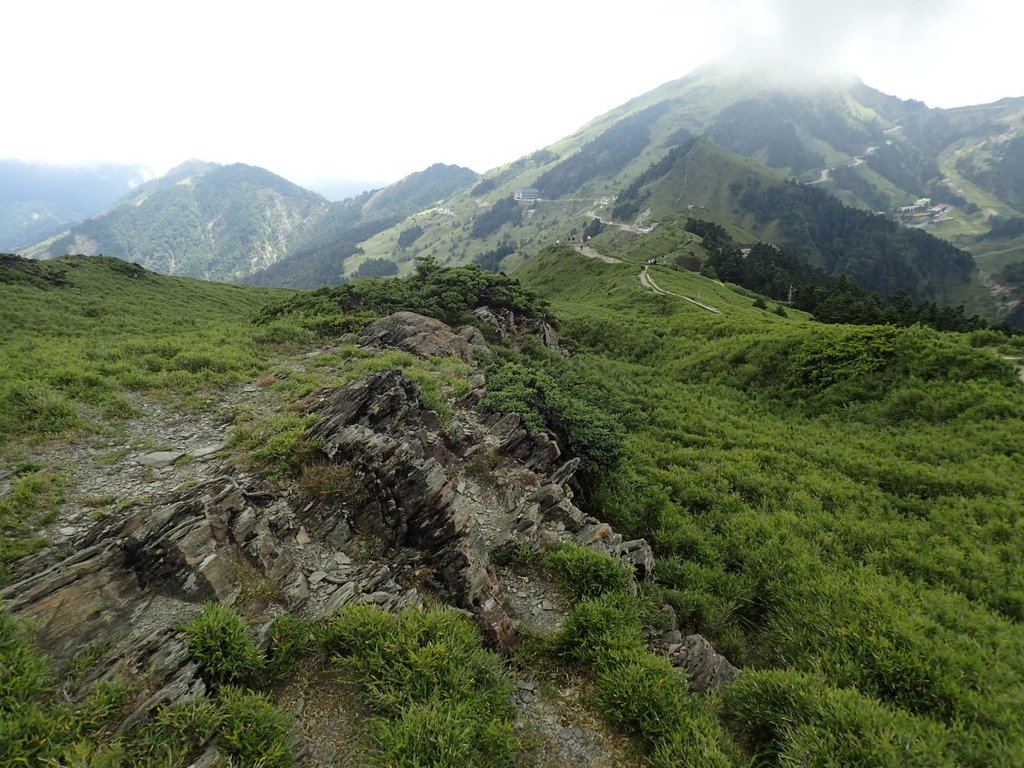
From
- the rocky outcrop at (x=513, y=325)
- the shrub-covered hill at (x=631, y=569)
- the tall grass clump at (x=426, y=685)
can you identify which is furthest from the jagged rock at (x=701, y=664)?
the rocky outcrop at (x=513, y=325)

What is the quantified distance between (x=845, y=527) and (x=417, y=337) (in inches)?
908

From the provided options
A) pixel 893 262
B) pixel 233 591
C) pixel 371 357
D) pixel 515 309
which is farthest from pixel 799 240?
pixel 233 591

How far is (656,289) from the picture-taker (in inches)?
2356

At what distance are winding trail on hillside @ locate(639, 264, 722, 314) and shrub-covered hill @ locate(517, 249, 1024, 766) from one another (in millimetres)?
19037

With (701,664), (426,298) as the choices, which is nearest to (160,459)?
(701,664)

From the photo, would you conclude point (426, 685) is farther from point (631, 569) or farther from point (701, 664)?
point (701, 664)

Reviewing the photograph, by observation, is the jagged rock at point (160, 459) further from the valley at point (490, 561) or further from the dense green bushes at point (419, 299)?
the dense green bushes at point (419, 299)

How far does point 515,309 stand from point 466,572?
31.4 m

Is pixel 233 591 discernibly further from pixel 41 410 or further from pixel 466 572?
pixel 41 410

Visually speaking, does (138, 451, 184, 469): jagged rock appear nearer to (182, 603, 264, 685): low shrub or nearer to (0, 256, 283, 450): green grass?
(0, 256, 283, 450): green grass

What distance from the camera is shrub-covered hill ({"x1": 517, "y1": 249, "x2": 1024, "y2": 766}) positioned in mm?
8461

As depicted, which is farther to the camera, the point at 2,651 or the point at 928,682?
the point at 928,682

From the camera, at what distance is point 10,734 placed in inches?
220

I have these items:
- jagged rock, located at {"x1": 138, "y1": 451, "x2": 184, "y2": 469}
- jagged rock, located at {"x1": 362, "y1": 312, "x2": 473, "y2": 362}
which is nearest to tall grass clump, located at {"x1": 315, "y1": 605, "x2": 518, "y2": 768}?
jagged rock, located at {"x1": 138, "y1": 451, "x2": 184, "y2": 469}
